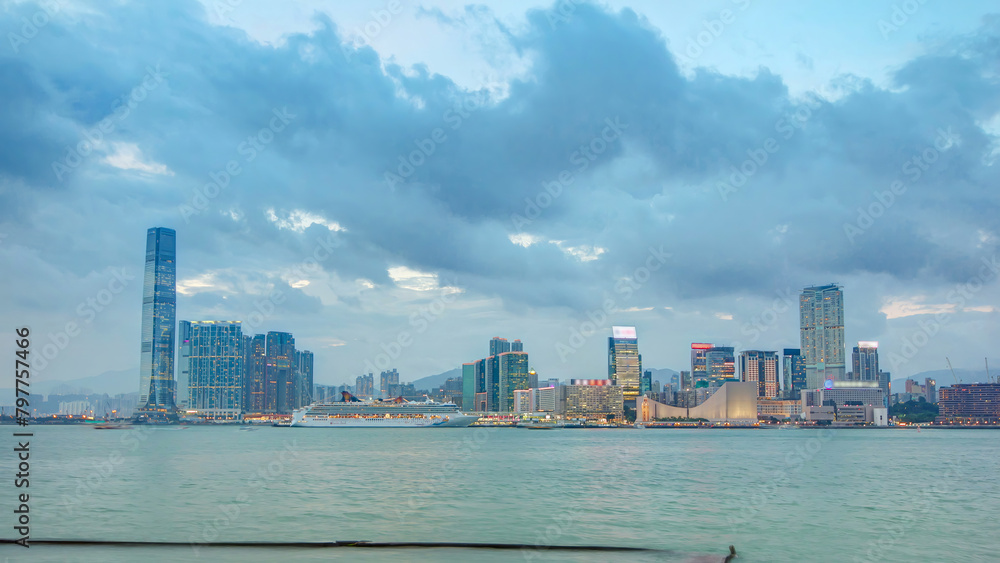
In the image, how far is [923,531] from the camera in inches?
1346

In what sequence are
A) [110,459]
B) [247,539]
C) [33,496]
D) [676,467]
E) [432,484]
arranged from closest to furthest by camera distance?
1. [247,539]
2. [33,496]
3. [432,484]
4. [676,467]
5. [110,459]

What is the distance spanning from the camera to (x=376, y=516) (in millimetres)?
35906

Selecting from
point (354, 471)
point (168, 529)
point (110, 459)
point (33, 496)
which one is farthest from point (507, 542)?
point (110, 459)

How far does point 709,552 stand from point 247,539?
17939 millimetres

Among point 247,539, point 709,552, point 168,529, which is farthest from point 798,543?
point 168,529

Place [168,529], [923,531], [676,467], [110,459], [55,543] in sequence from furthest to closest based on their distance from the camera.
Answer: [110,459]
[676,467]
[923,531]
[168,529]
[55,543]

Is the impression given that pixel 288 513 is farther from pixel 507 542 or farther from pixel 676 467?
pixel 676 467

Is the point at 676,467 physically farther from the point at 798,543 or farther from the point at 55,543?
the point at 55,543

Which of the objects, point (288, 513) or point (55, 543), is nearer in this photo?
point (55, 543)

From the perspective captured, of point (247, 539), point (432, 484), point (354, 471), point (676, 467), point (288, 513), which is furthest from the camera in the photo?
point (676, 467)

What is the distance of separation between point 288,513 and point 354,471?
2694cm

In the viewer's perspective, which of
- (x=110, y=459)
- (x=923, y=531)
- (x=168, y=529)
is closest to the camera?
(x=168, y=529)

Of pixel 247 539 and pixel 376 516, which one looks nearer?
pixel 247 539

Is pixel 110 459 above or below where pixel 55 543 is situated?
below
